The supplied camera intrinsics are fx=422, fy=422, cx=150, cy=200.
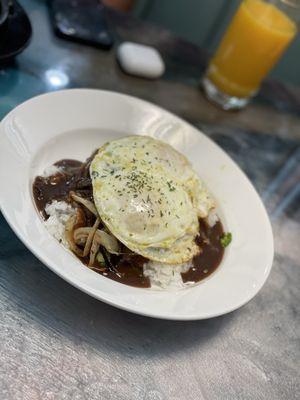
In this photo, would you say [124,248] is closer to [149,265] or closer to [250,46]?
[149,265]

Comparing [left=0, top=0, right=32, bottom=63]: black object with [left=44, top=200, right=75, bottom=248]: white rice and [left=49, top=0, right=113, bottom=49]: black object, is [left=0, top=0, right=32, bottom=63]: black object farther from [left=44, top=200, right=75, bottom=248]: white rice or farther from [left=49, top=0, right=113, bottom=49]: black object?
[left=44, top=200, right=75, bottom=248]: white rice

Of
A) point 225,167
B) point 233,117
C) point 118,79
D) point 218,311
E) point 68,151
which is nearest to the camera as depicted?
point 218,311

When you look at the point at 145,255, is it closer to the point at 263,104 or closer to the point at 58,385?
the point at 58,385

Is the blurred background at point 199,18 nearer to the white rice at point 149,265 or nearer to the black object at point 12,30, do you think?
the black object at point 12,30

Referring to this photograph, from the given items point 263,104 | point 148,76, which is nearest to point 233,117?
point 263,104

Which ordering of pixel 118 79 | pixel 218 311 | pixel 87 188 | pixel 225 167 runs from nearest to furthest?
pixel 218 311
pixel 87 188
pixel 225 167
pixel 118 79

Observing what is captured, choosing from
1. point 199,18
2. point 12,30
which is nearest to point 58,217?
point 12,30
